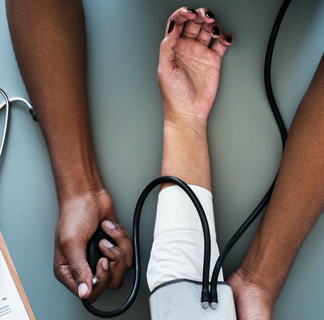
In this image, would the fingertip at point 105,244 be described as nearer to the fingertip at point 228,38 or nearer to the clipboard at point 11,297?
the clipboard at point 11,297

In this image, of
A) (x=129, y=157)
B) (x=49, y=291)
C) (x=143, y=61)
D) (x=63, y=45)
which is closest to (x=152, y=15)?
(x=143, y=61)

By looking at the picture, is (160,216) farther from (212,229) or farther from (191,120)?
(191,120)

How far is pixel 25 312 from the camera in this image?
24.1 inches

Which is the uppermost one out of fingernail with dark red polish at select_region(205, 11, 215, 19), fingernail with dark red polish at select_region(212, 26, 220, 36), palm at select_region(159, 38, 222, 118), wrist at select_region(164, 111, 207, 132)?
fingernail with dark red polish at select_region(205, 11, 215, 19)

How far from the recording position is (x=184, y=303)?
0.55 metres

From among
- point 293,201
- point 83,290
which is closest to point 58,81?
point 83,290

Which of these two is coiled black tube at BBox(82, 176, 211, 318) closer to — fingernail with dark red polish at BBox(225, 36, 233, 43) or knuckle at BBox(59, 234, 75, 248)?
knuckle at BBox(59, 234, 75, 248)

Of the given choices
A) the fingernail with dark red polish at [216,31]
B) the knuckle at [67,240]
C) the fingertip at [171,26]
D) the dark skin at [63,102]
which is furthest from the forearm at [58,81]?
the fingernail with dark red polish at [216,31]

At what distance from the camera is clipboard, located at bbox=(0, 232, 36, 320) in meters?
0.61

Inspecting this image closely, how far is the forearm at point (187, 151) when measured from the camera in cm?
71

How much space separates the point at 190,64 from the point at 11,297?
2.05ft

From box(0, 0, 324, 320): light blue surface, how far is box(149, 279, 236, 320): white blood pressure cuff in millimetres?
137

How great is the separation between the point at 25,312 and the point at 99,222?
0.71ft

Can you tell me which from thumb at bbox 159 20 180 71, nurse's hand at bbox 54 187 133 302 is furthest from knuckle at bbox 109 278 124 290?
thumb at bbox 159 20 180 71
